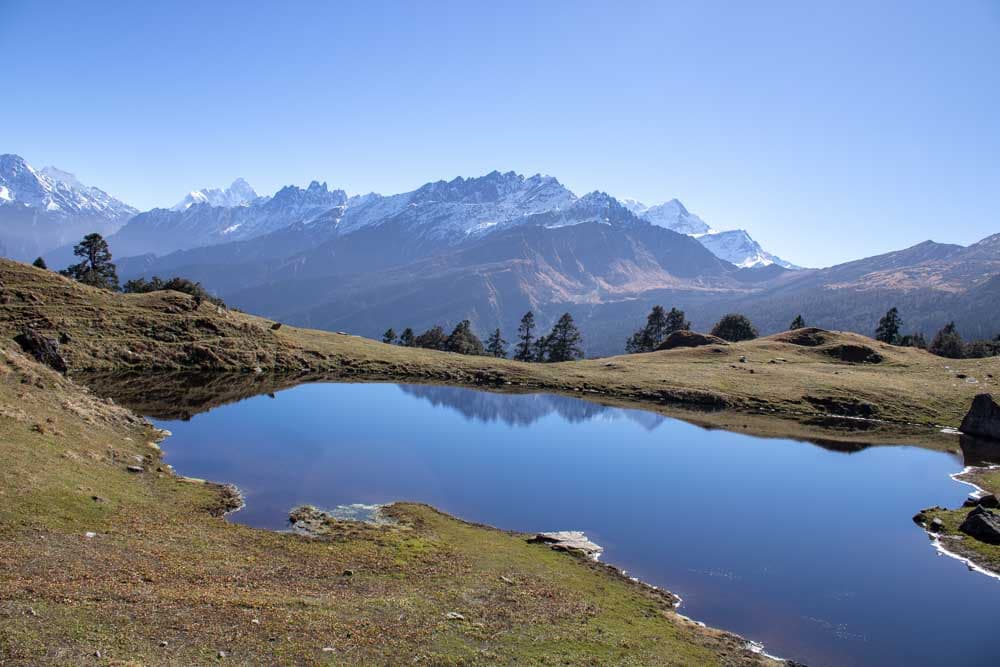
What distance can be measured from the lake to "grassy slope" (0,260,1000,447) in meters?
20.3

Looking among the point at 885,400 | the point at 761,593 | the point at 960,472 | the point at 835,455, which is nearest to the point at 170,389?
the point at 761,593

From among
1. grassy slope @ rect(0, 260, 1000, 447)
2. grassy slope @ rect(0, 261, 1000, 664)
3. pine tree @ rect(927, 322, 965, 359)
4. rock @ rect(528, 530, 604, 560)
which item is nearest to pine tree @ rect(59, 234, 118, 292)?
grassy slope @ rect(0, 260, 1000, 447)

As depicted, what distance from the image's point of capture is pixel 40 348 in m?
55.3

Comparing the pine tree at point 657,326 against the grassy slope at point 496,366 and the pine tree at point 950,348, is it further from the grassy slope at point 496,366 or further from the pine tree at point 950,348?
the pine tree at point 950,348

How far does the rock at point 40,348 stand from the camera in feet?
177

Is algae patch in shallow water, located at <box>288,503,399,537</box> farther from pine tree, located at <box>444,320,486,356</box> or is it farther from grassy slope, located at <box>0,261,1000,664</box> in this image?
pine tree, located at <box>444,320,486,356</box>

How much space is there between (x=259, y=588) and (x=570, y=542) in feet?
59.5

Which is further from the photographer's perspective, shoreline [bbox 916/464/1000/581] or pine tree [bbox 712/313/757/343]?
pine tree [bbox 712/313/757/343]

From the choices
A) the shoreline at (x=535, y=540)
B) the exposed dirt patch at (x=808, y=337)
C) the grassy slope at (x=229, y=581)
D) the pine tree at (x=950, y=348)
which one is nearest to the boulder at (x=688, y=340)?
the exposed dirt patch at (x=808, y=337)

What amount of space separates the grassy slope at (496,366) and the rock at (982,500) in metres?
29.0

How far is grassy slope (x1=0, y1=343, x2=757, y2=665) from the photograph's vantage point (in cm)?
1841

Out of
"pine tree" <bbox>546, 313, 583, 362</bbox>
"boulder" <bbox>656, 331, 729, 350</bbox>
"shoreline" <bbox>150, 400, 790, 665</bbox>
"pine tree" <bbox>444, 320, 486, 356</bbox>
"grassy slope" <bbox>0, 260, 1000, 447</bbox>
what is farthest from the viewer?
"pine tree" <bbox>546, 313, 583, 362</bbox>

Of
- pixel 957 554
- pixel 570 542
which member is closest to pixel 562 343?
pixel 957 554

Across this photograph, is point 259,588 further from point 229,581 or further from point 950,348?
point 950,348
